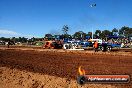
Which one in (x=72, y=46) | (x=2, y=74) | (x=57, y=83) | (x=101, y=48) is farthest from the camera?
(x=72, y=46)

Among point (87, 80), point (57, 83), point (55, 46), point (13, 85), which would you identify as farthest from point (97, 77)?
point (55, 46)

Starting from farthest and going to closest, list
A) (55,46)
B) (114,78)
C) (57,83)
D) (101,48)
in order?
(55,46) → (101,48) → (57,83) → (114,78)

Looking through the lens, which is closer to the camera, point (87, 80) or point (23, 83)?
point (87, 80)

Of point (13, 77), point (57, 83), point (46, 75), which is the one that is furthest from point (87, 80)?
point (13, 77)

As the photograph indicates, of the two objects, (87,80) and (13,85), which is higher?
(87,80)

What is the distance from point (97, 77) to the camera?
365 inches

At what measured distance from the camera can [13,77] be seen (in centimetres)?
1780

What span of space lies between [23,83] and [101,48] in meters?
24.0

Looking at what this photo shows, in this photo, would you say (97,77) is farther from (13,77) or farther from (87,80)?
(13,77)

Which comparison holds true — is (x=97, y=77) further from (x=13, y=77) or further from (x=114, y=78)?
(x=13, y=77)

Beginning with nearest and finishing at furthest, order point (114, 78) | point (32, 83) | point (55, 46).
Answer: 1. point (114, 78)
2. point (32, 83)
3. point (55, 46)

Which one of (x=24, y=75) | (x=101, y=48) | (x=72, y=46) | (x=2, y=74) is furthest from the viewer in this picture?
(x=72, y=46)

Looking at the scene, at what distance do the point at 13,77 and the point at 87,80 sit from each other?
9.15 meters

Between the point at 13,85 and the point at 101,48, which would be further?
the point at 101,48
